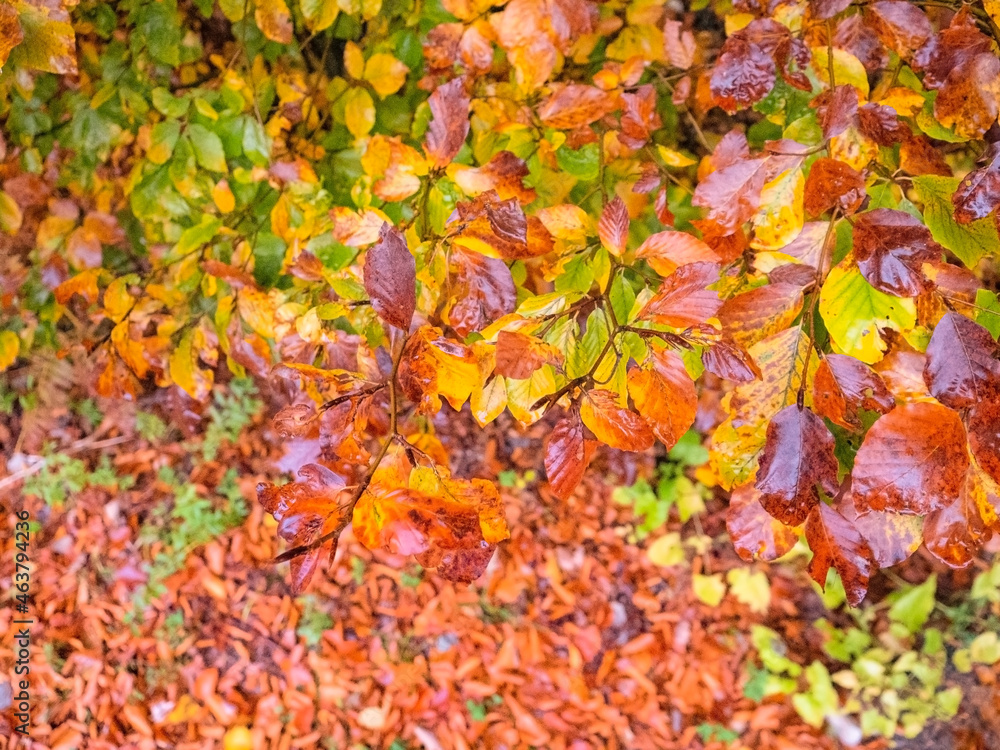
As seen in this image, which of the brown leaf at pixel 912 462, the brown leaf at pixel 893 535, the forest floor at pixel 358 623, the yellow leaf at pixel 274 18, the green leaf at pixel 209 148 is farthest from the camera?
the forest floor at pixel 358 623

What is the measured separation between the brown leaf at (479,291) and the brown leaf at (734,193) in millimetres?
236

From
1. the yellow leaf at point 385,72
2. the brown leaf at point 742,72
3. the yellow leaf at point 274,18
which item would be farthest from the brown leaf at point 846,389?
the yellow leaf at point 274,18

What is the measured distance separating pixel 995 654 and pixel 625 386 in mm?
1684

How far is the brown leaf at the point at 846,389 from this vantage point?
1.93ft

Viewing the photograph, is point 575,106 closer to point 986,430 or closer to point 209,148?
point 986,430

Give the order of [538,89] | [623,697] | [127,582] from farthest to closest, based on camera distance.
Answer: [127,582] < [623,697] < [538,89]

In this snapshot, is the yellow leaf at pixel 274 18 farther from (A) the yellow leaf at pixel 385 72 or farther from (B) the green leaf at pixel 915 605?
(B) the green leaf at pixel 915 605

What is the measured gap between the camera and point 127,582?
194 cm

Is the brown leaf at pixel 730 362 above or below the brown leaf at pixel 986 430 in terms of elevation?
above

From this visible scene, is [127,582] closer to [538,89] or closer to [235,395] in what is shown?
[235,395]

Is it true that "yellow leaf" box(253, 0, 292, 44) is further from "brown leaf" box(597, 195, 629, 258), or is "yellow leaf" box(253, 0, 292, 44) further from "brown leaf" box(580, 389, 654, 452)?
"brown leaf" box(580, 389, 654, 452)

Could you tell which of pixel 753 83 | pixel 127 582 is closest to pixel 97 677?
pixel 127 582

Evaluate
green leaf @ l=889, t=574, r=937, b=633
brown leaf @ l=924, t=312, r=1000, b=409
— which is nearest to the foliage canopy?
brown leaf @ l=924, t=312, r=1000, b=409

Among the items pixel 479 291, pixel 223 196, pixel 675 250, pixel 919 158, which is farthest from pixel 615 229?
pixel 223 196
